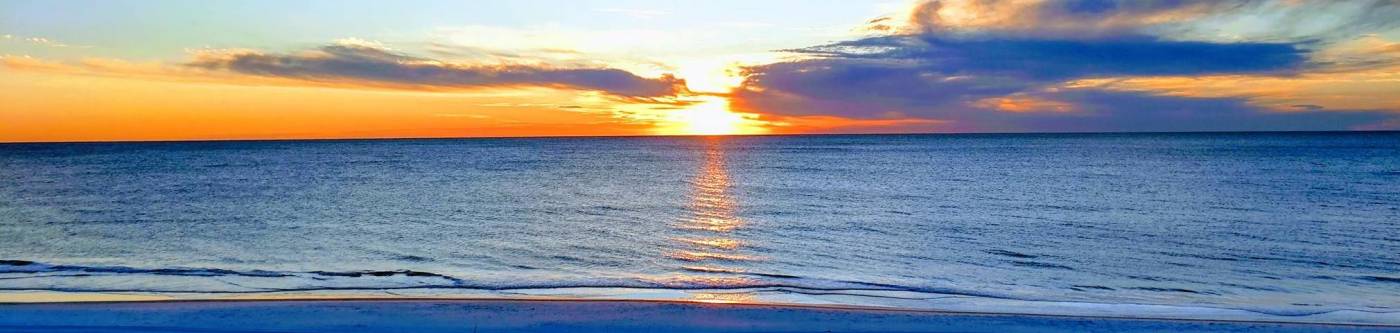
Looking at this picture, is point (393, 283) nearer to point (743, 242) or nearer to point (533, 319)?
point (533, 319)

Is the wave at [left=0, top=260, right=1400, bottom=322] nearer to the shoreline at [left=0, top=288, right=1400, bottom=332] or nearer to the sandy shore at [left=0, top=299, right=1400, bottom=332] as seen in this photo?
the shoreline at [left=0, top=288, right=1400, bottom=332]

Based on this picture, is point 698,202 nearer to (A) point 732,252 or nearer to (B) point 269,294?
(A) point 732,252

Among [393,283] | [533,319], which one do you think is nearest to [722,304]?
[533,319]

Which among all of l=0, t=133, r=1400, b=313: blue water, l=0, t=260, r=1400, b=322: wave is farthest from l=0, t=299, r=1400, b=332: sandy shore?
l=0, t=133, r=1400, b=313: blue water

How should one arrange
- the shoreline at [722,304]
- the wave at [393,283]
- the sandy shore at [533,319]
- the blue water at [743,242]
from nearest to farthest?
1. the sandy shore at [533,319]
2. the shoreline at [722,304]
3. the wave at [393,283]
4. the blue water at [743,242]

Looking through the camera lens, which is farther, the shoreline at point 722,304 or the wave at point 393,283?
the wave at point 393,283

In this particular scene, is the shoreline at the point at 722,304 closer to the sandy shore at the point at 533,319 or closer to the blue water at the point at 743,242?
the sandy shore at the point at 533,319

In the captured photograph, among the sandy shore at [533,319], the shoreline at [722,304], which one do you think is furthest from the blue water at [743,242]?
the sandy shore at [533,319]

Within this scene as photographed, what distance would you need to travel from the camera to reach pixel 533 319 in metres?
10.8

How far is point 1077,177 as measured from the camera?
2376 inches

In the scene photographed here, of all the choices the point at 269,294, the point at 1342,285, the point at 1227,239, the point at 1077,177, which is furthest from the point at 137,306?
the point at 1077,177

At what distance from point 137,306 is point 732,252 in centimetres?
1237

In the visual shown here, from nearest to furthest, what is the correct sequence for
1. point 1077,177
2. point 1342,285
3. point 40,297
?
point 40,297 < point 1342,285 < point 1077,177

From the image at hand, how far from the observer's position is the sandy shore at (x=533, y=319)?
1037cm
